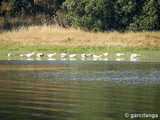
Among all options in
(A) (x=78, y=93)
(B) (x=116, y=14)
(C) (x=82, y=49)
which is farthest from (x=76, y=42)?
(A) (x=78, y=93)

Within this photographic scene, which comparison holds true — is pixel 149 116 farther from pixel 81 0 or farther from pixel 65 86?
pixel 81 0

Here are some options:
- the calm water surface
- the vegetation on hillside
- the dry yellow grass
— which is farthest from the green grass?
the calm water surface

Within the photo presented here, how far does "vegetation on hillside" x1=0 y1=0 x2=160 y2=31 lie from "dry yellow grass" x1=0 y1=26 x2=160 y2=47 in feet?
8.34

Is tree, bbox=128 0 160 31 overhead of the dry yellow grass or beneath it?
overhead

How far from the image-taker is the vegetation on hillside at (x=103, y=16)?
38.7 meters

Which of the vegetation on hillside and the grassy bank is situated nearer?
the grassy bank

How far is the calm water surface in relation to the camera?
1003cm

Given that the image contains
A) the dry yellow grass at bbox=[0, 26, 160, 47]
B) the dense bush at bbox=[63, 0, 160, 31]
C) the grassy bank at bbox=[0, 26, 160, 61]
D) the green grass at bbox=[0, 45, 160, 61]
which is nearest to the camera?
the green grass at bbox=[0, 45, 160, 61]

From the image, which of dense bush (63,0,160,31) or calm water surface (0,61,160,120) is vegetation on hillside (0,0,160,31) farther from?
calm water surface (0,61,160,120)

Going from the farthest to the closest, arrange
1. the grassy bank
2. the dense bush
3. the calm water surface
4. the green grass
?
the dense bush < the grassy bank < the green grass < the calm water surface

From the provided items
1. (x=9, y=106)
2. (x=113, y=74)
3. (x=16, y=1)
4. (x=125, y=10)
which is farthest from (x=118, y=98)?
(x=16, y=1)

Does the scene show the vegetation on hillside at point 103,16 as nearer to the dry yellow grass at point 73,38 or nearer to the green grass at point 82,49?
the dry yellow grass at point 73,38

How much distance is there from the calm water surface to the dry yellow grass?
12121 millimetres

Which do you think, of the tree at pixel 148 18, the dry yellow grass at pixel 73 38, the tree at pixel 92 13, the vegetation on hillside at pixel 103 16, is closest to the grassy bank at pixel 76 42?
the dry yellow grass at pixel 73 38
